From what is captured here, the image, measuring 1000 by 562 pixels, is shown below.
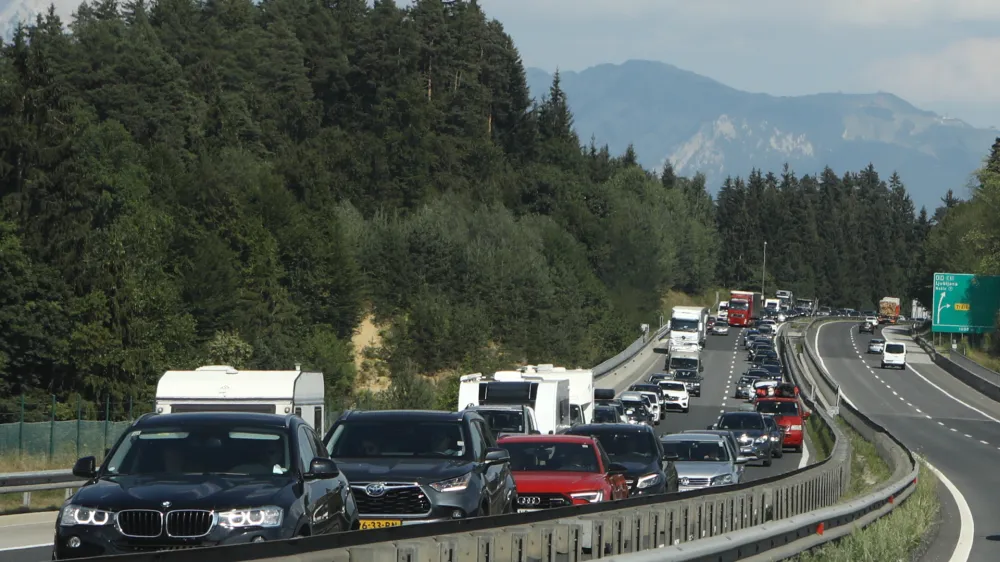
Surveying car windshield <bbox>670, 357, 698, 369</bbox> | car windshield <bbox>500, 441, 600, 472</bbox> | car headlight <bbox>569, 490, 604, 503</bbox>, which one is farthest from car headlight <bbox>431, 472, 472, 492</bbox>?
car windshield <bbox>670, 357, 698, 369</bbox>

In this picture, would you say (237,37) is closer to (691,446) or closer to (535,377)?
(535,377)

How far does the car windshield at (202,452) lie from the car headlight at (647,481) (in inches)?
386

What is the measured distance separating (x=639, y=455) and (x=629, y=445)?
0.35m

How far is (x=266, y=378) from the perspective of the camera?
28125mm

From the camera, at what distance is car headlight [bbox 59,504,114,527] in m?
10.3

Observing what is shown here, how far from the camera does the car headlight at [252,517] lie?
408 inches

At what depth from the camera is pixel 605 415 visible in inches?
1673

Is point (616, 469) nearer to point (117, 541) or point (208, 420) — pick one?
point (208, 420)

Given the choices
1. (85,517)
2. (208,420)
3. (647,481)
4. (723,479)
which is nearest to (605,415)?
(723,479)

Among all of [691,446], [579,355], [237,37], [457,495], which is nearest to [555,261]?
[579,355]

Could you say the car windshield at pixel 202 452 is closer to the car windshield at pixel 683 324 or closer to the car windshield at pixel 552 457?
the car windshield at pixel 552 457

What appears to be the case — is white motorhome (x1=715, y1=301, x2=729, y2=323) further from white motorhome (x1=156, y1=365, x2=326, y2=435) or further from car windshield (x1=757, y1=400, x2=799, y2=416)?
white motorhome (x1=156, y1=365, x2=326, y2=435)

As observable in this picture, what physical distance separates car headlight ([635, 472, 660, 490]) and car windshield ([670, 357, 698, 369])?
60039mm

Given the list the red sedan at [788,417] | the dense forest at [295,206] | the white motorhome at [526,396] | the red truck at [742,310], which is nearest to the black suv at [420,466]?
the white motorhome at [526,396]
